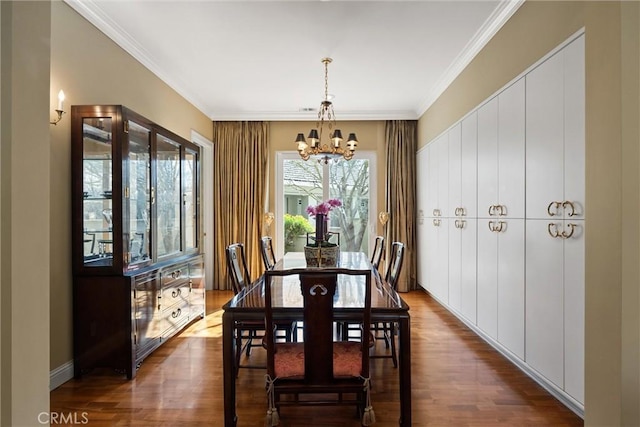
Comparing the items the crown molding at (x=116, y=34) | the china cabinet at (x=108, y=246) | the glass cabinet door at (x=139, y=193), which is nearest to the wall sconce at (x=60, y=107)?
the china cabinet at (x=108, y=246)

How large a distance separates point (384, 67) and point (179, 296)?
3.23 m

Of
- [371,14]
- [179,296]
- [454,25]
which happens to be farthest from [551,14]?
[179,296]

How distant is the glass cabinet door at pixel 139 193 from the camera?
9.54ft

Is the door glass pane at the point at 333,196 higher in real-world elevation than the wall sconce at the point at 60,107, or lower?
lower

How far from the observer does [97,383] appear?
2639 mm

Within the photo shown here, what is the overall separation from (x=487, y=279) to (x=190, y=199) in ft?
10.5

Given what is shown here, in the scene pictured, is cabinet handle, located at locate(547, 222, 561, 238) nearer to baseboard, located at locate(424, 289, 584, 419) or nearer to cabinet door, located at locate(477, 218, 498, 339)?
cabinet door, located at locate(477, 218, 498, 339)

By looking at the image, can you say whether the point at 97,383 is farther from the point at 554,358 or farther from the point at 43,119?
the point at 554,358

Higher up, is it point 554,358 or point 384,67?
point 384,67

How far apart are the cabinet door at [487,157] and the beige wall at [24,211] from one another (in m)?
3.04

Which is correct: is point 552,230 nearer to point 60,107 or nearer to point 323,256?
point 323,256

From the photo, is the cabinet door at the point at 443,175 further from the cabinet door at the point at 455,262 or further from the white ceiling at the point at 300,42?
the white ceiling at the point at 300,42

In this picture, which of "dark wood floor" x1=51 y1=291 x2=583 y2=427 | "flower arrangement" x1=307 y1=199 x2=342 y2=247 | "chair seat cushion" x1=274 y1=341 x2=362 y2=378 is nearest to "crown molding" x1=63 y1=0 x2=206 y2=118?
"flower arrangement" x1=307 y1=199 x2=342 y2=247

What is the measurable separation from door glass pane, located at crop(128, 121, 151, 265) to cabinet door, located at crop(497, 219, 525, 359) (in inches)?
116
